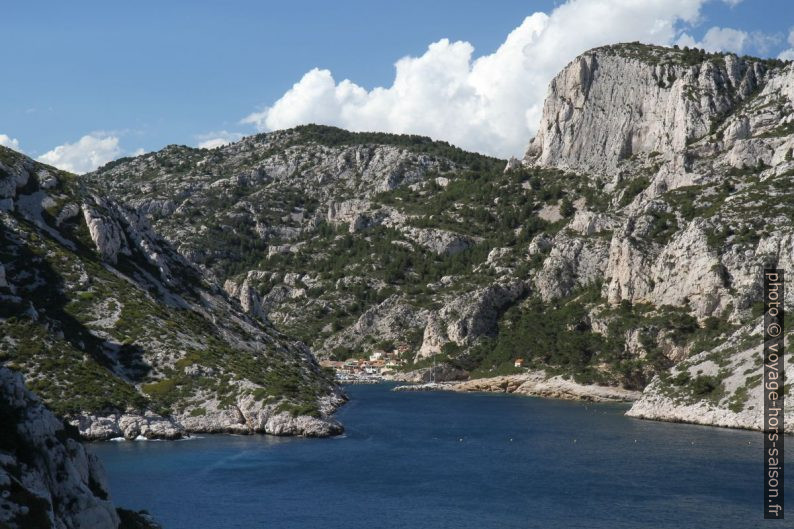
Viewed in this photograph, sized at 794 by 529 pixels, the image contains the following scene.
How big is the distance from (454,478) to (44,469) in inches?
1841

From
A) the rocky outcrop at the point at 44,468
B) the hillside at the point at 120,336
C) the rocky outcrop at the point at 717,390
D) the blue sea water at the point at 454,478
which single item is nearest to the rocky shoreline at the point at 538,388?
the rocky outcrop at the point at 717,390

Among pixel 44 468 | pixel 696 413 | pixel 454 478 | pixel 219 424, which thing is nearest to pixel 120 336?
pixel 219 424

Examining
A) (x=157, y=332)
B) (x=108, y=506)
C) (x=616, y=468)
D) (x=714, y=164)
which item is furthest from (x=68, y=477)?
(x=714, y=164)

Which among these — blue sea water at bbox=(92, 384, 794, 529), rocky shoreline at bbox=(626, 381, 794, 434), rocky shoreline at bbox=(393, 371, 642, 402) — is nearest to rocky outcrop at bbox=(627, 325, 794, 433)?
rocky shoreline at bbox=(626, 381, 794, 434)

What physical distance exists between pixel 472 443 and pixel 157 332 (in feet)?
143

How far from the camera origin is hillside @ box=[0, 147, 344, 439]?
9631cm

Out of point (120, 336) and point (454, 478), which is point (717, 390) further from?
point (120, 336)

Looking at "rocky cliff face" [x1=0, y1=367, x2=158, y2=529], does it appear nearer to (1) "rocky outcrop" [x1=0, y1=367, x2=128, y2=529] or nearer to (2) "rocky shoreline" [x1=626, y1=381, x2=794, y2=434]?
(1) "rocky outcrop" [x1=0, y1=367, x2=128, y2=529]

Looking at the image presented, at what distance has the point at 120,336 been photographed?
110 m

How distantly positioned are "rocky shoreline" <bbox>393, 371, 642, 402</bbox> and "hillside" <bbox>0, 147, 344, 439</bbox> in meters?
47.3

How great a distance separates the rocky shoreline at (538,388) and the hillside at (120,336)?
4729 cm

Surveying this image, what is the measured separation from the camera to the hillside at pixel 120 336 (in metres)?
96.3

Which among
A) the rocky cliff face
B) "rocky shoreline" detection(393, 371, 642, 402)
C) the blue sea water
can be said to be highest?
the rocky cliff face

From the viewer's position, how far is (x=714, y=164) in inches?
7259
